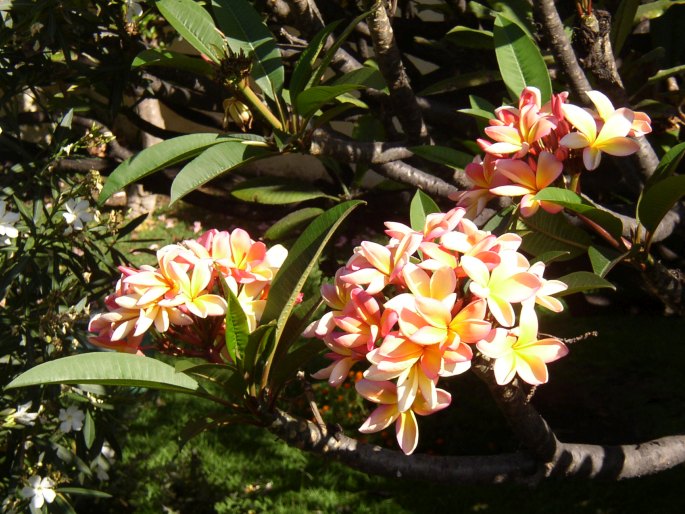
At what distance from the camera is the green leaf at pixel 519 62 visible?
5.51 feet

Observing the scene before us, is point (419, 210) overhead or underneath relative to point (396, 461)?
overhead

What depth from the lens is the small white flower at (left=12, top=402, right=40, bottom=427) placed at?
206cm

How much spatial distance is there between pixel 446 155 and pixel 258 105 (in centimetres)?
47

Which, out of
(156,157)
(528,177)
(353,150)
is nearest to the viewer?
(528,177)

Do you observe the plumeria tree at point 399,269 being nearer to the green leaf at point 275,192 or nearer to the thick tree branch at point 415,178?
the thick tree branch at point 415,178

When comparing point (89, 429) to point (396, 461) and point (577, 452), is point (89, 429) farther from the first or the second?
point (577, 452)

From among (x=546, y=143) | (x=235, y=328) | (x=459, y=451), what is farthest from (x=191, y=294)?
(x=459, y=451)

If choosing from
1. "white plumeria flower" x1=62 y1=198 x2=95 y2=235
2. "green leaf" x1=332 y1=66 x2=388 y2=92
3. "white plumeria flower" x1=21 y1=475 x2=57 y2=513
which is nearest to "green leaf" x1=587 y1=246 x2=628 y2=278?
"green leaf" x1=332 y1=66 x2=388 y2=92

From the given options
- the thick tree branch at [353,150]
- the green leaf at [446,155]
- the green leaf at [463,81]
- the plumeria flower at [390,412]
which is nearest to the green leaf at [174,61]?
the thick tree branch at [353,150]

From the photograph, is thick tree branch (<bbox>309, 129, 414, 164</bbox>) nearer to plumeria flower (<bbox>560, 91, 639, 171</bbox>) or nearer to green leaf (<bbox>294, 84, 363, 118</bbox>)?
green leaf (<bbox>294, 84, 363, 118</bbox>)

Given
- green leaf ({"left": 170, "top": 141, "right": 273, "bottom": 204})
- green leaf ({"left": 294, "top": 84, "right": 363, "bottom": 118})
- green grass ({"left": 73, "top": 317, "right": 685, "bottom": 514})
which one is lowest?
green grass ({"left": 73, "top": 317, "right": 685, "bottom": 514})

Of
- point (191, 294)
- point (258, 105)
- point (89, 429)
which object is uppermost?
point (258, 105)

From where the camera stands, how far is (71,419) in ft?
7.34

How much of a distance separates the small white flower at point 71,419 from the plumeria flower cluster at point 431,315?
1.37 meters
